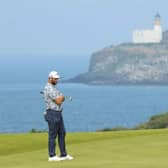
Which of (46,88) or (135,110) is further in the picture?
(135,110)

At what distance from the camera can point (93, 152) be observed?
17.9m

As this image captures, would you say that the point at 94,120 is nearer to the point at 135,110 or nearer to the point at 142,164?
the point at 135,110

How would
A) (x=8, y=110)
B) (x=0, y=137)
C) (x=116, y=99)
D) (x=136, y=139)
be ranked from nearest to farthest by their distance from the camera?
(x=136, y=139), (x=0, y=137), (x=8, y=110), (x=116, y=99)

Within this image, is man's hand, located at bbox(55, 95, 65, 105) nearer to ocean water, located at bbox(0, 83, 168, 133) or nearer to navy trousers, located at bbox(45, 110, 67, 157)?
navy trousers, located at bbox(45, 110, 67, 157)

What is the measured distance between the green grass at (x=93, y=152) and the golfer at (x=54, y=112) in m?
0.34

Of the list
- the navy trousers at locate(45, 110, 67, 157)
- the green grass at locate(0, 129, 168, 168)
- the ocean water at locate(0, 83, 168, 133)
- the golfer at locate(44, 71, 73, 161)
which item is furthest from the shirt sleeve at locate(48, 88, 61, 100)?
the ocean water at locate(0, 83, 168, 133)

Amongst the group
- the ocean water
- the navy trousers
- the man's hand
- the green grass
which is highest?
the man's hand

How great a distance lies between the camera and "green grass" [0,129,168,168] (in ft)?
50.7

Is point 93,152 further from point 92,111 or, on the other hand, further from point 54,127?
point 92,111

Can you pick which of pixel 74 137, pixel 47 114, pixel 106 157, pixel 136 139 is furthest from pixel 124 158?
pixel 74 137

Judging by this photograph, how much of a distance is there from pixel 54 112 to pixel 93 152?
8.18ft

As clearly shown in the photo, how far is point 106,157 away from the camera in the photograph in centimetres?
1664

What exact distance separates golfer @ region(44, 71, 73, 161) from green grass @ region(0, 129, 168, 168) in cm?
34

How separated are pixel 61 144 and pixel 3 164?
1.24 metres
